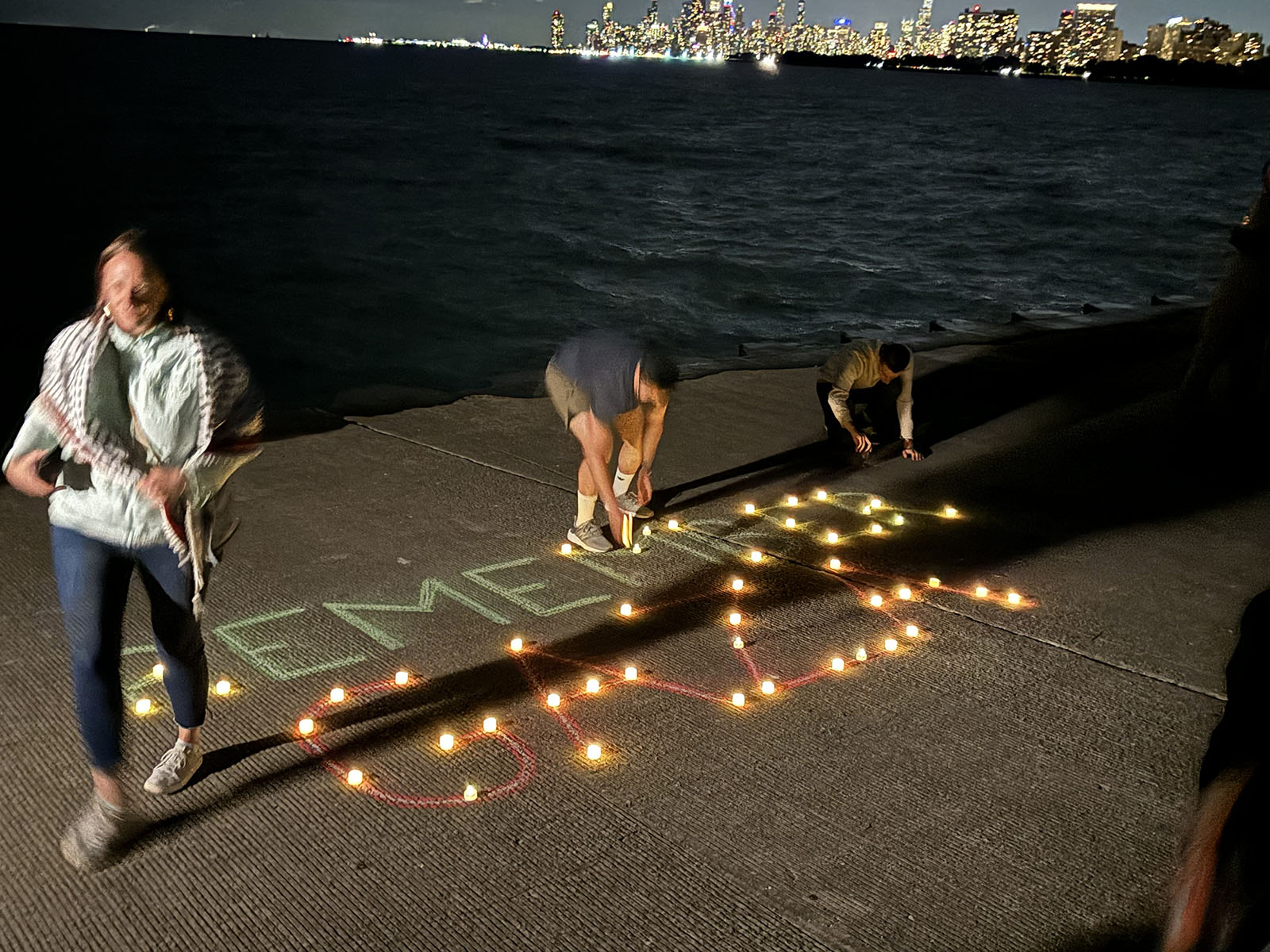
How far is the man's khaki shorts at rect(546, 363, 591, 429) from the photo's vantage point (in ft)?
20.0

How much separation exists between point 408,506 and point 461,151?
55.7 metres

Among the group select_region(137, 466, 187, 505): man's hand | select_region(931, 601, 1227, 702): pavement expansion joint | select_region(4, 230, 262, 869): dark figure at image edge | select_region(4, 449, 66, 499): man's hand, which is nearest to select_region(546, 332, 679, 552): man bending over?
select_region(931, 601, 1227, 702): pavement expansion joint

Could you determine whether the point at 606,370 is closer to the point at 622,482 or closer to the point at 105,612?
the point at 622,482

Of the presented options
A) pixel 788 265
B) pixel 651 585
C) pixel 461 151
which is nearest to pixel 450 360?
pixel 788 265

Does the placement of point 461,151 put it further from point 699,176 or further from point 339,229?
point 339,229

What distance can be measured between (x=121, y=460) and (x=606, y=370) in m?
3.03

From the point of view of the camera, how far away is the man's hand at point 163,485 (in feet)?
10.6

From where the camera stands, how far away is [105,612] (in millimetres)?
3299

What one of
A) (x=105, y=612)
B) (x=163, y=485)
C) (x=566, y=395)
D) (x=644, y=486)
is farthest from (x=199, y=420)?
(x=644, y=486)

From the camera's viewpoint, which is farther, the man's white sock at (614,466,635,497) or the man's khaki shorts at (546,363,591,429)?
the man's white sock at (614,466,635,497)

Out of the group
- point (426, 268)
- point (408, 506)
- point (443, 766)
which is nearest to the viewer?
point (443, 766)

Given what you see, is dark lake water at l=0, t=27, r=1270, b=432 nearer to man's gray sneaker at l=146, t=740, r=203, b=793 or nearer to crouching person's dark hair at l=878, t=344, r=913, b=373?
crouching person's dark hair at l=878, t=344, r=913, b=373

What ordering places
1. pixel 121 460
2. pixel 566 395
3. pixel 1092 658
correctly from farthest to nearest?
pixel 566 395 < pixel 1092 658 < pixel 121 460

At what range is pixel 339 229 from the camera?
109 ft
